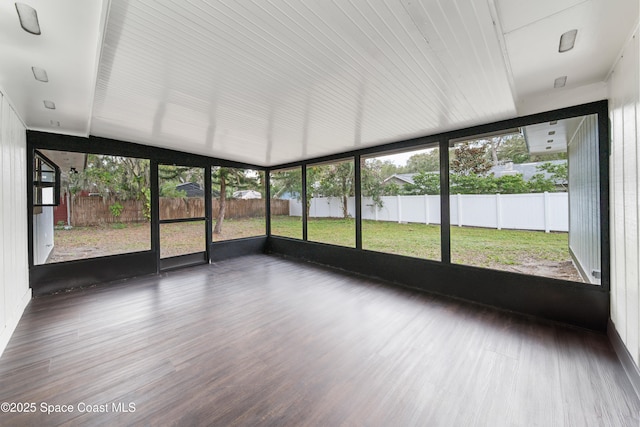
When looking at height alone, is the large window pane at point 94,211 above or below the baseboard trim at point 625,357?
above

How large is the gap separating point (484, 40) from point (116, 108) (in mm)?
3657

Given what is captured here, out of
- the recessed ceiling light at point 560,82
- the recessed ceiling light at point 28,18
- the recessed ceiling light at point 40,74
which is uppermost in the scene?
the recessed ceiling light at point 560,82

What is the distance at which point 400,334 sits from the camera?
256cm

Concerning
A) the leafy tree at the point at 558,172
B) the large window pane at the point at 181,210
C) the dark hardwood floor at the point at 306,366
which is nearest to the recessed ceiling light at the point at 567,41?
the leafy tree at the point at 558,172

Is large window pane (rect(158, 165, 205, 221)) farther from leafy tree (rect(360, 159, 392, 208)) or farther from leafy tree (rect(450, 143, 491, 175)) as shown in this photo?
Answer: leafy tree (rect(450, 143, 491, 175))

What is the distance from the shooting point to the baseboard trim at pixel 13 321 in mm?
2301

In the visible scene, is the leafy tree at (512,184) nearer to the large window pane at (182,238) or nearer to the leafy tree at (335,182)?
the leafy tree at (335,182)

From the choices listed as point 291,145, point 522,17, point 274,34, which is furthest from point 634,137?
point 291,145

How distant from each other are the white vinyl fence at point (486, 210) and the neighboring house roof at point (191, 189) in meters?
3.14

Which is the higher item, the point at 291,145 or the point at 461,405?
the point at 291,145

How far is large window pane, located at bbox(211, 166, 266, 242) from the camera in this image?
5952mm

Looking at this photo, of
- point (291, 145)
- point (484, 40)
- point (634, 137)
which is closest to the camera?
point (484, 40)

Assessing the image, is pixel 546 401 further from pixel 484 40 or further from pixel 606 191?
pixel 484 40

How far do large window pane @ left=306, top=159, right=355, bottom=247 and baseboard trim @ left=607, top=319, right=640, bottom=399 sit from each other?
3928 mm
